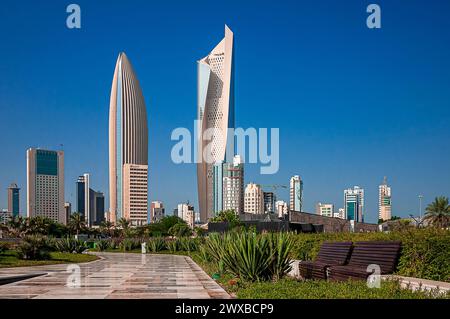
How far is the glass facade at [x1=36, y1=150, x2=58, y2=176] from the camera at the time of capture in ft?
641

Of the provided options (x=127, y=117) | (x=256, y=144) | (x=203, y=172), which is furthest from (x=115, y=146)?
(x=256, y=144)

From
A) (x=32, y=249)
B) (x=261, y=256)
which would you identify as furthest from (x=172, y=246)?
(x=261, y=256)

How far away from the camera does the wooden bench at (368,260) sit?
29.0ft

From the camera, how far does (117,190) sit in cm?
18988

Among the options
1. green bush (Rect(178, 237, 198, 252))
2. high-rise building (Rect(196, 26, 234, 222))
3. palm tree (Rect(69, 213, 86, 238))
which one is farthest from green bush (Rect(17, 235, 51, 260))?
high-rise building (Rect(196, 26, 234, 222))

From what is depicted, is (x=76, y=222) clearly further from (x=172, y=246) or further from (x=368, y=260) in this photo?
(x=368, y=260)

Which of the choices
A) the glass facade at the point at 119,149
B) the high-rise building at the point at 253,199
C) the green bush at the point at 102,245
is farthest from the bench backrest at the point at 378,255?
the glass facade at the point at 119,149

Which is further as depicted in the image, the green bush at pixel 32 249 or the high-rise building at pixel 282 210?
the high-rise building at pixel 282 210

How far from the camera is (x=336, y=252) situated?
1122 centimetres

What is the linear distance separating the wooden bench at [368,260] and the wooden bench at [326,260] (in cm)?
38

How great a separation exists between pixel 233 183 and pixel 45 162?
7741 centimetres

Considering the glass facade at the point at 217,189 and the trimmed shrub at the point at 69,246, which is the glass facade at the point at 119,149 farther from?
the trimmed shrub at the point at 69,246
